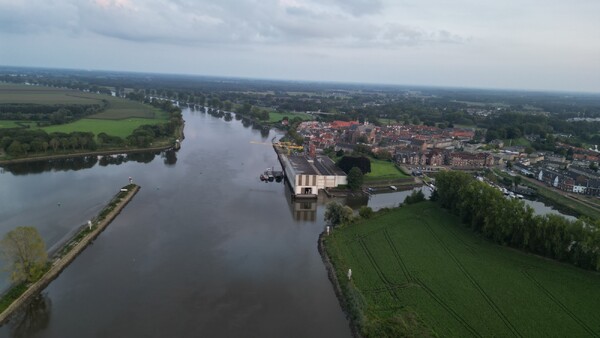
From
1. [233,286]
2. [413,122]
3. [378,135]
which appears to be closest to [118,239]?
[233,286]

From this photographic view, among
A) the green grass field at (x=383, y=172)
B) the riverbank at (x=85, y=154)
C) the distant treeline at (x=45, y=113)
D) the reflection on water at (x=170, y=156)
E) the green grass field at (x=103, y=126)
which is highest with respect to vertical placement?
the distant treeline at (x=45, y=113)

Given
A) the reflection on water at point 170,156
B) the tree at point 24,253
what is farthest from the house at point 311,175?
the tree at point 24,253

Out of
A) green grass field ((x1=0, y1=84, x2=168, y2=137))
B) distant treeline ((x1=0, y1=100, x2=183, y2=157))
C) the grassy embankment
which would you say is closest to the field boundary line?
the grassy embankment

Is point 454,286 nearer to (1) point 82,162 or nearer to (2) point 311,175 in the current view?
(2) point 311,175

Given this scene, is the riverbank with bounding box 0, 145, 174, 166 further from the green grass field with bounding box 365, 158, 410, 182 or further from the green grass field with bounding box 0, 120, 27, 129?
the green grass field with bounding box 365, 158, 410, 182

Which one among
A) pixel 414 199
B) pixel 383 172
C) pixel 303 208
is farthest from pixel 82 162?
pixel 414 199

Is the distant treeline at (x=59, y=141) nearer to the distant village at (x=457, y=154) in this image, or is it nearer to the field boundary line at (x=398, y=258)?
the distant village at (x=457, y=154)

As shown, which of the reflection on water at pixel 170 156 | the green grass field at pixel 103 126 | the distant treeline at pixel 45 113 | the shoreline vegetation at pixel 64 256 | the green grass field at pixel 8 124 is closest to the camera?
the shoreline vegetation at pixel 64 256
